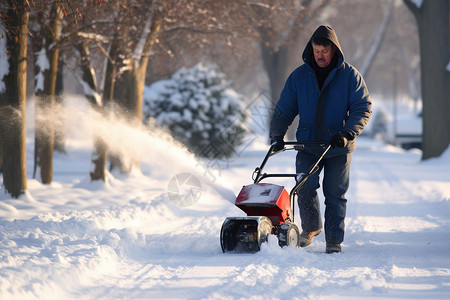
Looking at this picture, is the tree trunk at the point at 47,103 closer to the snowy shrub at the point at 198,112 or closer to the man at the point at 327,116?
the man at the point at 327,116

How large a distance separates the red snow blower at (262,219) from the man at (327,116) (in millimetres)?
208

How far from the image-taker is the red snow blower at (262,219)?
18.0 feet

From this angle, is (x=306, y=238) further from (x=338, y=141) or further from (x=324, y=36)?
(x=324, y=36)

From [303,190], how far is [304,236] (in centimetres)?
48

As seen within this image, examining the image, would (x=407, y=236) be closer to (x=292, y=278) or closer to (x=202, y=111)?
Answer: (x=292, y=278)

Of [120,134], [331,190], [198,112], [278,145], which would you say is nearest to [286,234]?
[331,190]

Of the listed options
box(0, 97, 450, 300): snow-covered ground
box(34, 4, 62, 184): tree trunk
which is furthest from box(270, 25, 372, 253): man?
box(34, 4, 62, 184): tree trunk

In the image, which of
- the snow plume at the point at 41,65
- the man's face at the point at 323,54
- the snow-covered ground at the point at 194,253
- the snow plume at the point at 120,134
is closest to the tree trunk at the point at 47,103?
the snow plume at the point at 41,65

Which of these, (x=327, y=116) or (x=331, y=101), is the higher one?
(x=331, y=101)

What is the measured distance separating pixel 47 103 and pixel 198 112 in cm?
806

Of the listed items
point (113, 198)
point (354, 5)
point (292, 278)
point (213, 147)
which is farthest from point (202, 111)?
point (354, 5)

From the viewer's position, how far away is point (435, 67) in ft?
59.0

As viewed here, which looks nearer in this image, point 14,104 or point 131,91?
point 14,104

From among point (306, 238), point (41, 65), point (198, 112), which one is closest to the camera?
point (306, 238)
